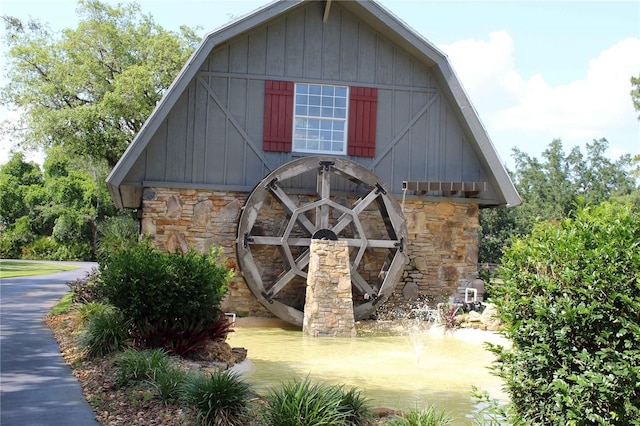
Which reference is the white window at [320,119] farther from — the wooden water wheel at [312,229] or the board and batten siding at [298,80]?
the wooden water wheel at [312,229]

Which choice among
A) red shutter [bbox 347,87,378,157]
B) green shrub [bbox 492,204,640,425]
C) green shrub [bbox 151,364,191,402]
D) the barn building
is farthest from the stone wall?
green shrub [bbox 492,204,640,425]

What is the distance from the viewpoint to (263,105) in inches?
501

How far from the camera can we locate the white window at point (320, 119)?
13023mm

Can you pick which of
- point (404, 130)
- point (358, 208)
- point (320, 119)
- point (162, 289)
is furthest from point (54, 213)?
point (162, 289)

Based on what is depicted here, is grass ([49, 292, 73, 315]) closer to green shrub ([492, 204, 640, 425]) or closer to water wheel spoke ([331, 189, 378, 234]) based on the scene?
water wheel spoke ([331, 189, 378, 234])

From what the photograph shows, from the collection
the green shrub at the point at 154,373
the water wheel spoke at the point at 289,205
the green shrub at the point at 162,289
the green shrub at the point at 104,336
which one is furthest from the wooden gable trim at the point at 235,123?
the green shrub at the point at 154,373

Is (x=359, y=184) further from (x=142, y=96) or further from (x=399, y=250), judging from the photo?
(x=142, y=96)

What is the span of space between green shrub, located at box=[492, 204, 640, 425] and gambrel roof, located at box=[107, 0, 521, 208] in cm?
855

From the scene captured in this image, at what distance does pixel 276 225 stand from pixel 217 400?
307 inches

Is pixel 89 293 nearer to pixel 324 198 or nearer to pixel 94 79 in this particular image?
pixel 324 198

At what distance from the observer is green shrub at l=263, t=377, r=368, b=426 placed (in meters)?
4.77

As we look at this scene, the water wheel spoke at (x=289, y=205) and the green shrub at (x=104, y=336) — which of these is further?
the water wheel spoke at (x=289, y=205)

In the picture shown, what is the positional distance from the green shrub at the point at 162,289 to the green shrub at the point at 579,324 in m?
4.19

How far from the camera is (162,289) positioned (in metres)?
7.54
